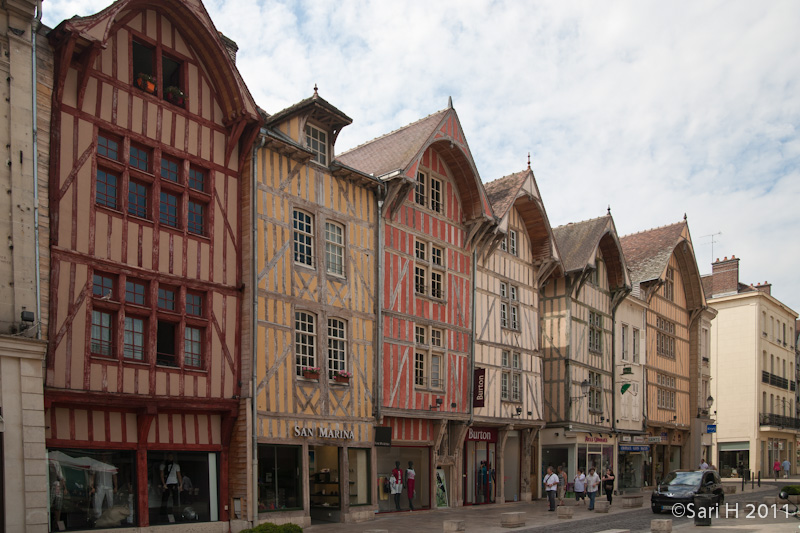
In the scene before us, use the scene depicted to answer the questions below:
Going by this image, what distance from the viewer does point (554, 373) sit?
105 ft

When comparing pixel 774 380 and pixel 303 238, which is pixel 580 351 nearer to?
pixel 303 238

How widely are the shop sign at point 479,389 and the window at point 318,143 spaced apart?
8.92 m

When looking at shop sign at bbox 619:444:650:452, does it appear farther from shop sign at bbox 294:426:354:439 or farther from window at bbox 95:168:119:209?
window at bbox 95:168:119:209

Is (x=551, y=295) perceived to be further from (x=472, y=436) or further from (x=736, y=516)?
(x=736, y=516)

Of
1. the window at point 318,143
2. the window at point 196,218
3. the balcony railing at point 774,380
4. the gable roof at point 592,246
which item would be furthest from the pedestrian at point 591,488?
the balcony railing at point 774,380

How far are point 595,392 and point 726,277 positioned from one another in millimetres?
25594

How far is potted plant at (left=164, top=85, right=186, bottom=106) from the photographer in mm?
16875

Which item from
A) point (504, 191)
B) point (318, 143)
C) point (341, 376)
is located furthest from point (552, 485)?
point (318, 143)

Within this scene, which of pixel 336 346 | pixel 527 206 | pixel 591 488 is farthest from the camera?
pixel 527 206

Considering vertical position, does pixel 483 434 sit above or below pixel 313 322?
below

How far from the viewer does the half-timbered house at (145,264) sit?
1445 centimetres

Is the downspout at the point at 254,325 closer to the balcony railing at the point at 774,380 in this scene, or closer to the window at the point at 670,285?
the window at the point at 670,285

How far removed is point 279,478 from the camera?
60.2 feet

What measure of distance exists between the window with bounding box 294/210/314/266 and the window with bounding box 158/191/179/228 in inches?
133
